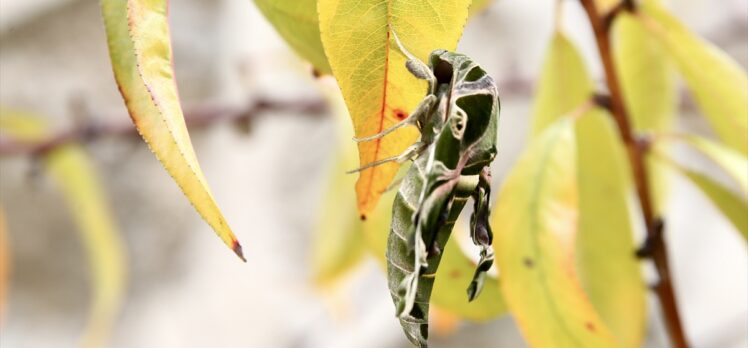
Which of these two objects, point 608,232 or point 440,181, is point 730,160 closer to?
point 608,232

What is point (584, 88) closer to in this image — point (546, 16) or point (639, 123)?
point (639, 123)

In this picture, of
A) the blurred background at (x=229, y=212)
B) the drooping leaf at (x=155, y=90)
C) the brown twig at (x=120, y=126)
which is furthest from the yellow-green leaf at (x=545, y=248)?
the blurred background at (x=229, y=212)

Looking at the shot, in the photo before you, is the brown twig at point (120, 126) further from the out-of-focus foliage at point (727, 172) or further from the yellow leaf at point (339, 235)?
the out-of-focus foliage at point (727, 172)

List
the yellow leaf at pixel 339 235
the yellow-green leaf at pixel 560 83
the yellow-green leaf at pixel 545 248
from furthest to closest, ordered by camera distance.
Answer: the yellow leaf at pixel 339 235 → the yellow-green leaf at pixel 560 83 → the yellow-green leaf at pixel 545 248

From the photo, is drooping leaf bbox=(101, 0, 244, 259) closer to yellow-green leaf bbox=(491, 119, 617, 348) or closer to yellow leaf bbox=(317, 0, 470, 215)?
yellow leaf bbox=(317, 0, 470, 215)

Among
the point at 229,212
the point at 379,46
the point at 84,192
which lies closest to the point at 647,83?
the point at 379,46

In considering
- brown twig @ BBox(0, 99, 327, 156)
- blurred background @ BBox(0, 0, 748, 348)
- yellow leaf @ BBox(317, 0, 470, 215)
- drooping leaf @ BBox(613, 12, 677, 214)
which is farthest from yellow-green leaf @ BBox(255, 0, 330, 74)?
blurred background @ BBox(0, 0, 748, 348)
